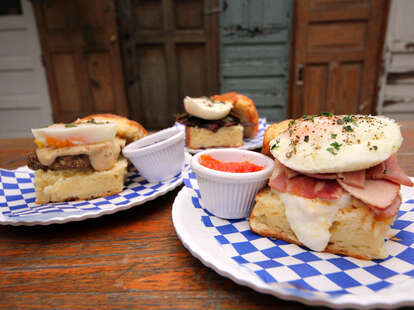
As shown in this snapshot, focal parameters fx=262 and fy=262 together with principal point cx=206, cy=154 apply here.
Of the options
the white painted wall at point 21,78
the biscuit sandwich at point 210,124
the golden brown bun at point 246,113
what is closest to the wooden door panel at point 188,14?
the white painted wall at point 21,78

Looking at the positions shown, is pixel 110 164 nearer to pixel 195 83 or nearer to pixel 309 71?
pixel 195 83

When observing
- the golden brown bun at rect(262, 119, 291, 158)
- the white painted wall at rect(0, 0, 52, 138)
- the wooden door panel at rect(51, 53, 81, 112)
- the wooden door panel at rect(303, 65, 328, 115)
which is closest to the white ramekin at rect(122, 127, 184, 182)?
the golden brown bun at rect(262, 119, 291, 158)

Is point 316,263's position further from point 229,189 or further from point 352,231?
point 229,189

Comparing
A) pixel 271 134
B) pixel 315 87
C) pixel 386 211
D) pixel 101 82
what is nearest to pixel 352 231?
pixel 386 211

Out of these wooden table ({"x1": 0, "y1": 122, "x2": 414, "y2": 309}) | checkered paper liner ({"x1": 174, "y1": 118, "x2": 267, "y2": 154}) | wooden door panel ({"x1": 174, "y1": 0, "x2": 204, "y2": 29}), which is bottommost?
checkered paper liner ({"x1": 174, "y1": 118, "x2": 267, "y2": 154})

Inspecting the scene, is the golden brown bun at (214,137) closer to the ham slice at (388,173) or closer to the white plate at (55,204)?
the white plate at (55,204)

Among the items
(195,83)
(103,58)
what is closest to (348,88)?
(195,83)

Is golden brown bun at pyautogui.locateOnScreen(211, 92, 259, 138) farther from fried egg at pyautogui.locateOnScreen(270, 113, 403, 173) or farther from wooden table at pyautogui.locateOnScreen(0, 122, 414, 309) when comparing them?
wooden table at pyautogui.locateOnScreen(0, 122, 414, 309)
